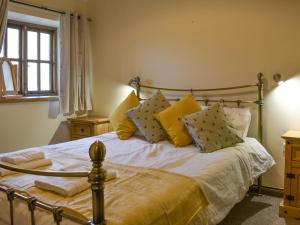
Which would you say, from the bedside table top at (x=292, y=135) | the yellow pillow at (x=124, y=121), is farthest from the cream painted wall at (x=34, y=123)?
the bedside table top at (x=292, y=135)

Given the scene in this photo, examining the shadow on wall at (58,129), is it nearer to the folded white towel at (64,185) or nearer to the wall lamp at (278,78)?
the folded white towel at (64,185)

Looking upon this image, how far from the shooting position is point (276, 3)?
300cm

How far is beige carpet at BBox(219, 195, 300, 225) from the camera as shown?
261cm

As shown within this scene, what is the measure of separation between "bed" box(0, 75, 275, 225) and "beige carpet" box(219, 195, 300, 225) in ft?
1.29

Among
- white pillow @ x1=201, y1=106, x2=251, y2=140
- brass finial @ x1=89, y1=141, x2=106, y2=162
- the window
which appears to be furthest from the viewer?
the window

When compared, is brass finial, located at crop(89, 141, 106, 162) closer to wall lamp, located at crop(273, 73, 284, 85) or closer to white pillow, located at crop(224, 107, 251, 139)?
white pillow, located at crop(224, 107, 251, 139)

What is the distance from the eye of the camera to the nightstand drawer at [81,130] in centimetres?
391

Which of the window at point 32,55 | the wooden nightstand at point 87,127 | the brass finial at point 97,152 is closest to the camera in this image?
the brass finial at point 97,152

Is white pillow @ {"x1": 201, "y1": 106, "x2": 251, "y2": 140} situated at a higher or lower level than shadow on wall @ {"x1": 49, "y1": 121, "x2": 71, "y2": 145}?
higher

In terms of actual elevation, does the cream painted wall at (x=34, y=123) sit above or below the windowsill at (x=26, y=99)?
below

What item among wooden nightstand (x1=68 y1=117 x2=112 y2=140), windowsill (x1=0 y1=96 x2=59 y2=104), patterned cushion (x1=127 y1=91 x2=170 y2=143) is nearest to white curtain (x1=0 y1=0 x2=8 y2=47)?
windowsill (x1=0 y1=96 x2=59 y2=104)

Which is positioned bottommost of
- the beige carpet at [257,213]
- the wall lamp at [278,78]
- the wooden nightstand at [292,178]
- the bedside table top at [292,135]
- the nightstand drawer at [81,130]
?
the beige carpet at [257,213]

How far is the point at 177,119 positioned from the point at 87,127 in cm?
143

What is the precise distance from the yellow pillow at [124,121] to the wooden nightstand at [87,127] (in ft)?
1.67
